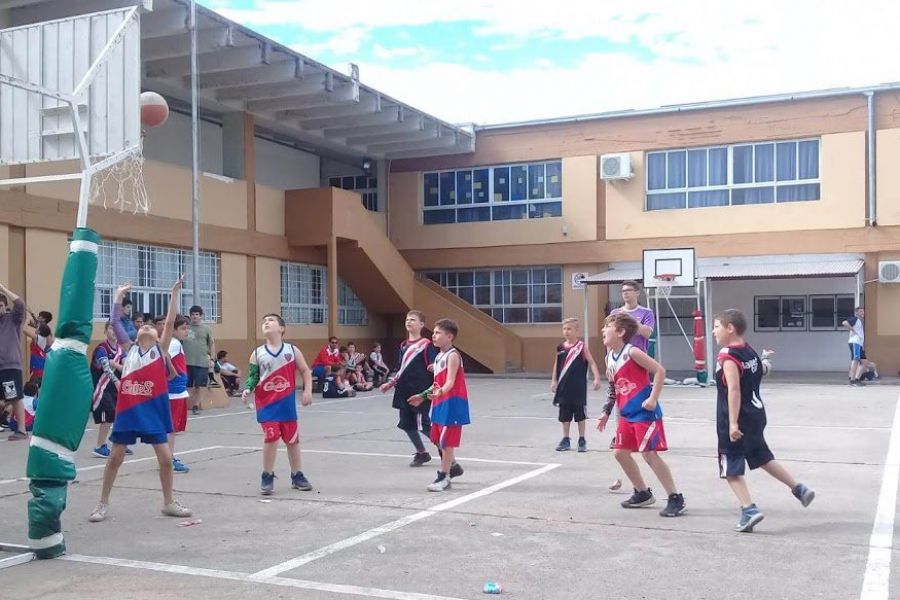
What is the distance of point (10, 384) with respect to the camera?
42.0ft

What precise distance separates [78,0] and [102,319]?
236 inches

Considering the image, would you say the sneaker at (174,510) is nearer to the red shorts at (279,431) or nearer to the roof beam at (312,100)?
the red shorts at (279,431)

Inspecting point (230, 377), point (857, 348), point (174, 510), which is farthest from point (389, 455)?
point (857, 348)

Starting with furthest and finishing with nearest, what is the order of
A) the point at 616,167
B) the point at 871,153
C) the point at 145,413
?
1. the point at 616,167
2. the point at 871,153
3. the point at 145,413

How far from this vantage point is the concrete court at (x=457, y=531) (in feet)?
18.9

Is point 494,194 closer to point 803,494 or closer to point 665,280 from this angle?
point 665,280

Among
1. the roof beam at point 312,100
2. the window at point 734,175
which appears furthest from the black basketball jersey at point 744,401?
the window at point 734,175

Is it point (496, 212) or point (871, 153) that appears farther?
point (496, 212)

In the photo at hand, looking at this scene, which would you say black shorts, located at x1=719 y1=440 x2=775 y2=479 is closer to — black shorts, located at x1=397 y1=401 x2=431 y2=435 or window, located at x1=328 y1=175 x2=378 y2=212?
black shorts, located at x1=397 y1=401 x2=431 y2=435

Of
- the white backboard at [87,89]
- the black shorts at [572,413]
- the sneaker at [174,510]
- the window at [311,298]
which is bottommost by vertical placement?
the sneaker at [174,510]

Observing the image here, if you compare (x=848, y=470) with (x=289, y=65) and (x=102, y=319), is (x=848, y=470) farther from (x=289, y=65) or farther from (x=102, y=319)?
(x=289, y=65)

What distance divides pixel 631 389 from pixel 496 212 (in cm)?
2198

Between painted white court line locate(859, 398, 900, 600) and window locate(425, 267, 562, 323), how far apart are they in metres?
18.4

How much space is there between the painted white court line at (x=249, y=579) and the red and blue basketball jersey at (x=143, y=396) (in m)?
1.40
